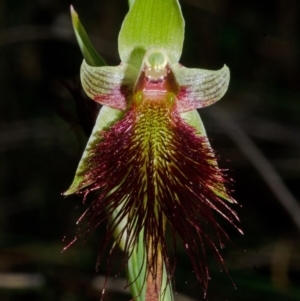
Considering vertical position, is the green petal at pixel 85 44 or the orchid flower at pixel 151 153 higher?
the green petal at pixel 85 44

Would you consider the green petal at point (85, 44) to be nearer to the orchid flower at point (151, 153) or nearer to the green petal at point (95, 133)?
the orchid flower at point (151, 153)

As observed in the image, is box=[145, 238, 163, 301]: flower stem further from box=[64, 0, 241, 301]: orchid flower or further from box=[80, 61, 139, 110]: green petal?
box=[80, 61, 139, 110]: green petal

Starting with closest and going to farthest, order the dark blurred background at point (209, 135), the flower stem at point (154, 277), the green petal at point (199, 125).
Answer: the flower stem at point (154, 277)
the green petal at point (199, 125)
the dark blurred background at point (209, 135)

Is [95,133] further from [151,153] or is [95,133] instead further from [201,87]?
[201,87]

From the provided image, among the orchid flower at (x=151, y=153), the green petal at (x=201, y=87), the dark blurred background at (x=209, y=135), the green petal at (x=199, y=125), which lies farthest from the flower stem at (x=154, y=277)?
the dark blurred background at (x=209, y=135)

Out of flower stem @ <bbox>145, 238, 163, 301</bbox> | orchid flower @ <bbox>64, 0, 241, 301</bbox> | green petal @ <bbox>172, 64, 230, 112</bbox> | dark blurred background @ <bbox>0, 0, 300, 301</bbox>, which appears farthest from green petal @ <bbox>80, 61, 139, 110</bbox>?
dark blurred background @ <bbox>0, 0, 300, 301</bbox>

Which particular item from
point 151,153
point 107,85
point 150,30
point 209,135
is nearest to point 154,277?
point 151,153

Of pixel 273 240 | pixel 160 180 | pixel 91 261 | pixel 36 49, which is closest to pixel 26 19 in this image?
pixel 36 49
